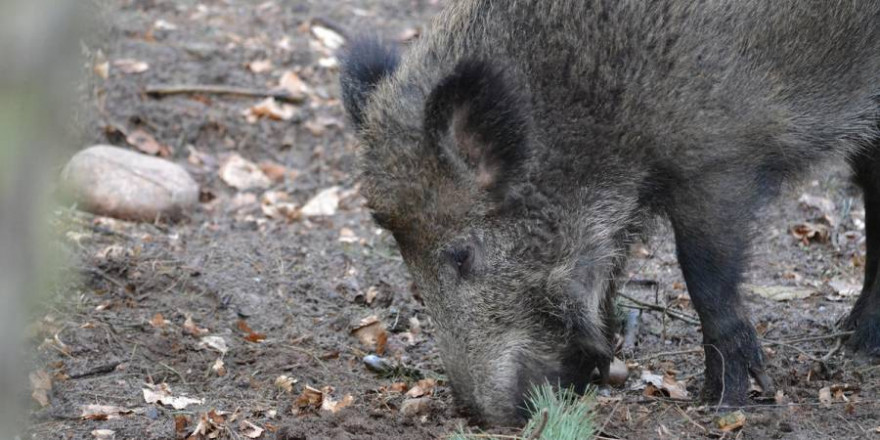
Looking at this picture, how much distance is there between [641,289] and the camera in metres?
6.21

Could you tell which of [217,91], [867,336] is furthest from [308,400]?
[217,91]

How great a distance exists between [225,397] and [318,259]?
2.07 m

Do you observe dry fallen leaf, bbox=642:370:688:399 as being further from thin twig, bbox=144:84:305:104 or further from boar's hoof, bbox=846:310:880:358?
thin twig, bbox=144:84:305:104

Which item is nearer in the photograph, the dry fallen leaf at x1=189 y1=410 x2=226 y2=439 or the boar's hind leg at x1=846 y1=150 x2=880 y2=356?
the dry fallen leaf at x1=189 y1=410 x2=226 y2=439

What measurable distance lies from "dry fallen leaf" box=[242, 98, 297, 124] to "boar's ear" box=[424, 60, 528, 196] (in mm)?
4726

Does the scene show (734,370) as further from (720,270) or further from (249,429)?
(249,429)

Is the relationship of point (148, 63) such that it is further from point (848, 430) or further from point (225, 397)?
point (848, 430)

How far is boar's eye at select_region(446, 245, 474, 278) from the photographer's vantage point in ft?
14.7

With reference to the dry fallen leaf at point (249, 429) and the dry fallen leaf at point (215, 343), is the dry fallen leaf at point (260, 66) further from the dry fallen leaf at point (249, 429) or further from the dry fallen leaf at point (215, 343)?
the dry fallen leaf at point (249, 429)

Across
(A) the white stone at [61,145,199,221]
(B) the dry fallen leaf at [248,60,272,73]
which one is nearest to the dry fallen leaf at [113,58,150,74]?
(B) the dry fallen leaf at [248,60,272,73]

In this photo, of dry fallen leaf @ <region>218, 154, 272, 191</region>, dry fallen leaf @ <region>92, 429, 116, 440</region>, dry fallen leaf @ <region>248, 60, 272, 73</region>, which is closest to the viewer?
dry fallen leaf @ <region>92, 429, 116, 440</region>

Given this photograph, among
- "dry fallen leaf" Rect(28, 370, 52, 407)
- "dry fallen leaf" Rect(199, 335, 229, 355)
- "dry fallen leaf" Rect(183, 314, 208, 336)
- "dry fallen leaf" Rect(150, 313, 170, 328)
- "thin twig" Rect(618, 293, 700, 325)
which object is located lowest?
"dry fallen leaf" Rect(150, 313, 170, 328)

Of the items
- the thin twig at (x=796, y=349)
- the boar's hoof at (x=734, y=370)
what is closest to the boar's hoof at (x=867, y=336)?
the thin twig at (x=796, y=349)

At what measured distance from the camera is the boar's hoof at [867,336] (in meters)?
5.24
